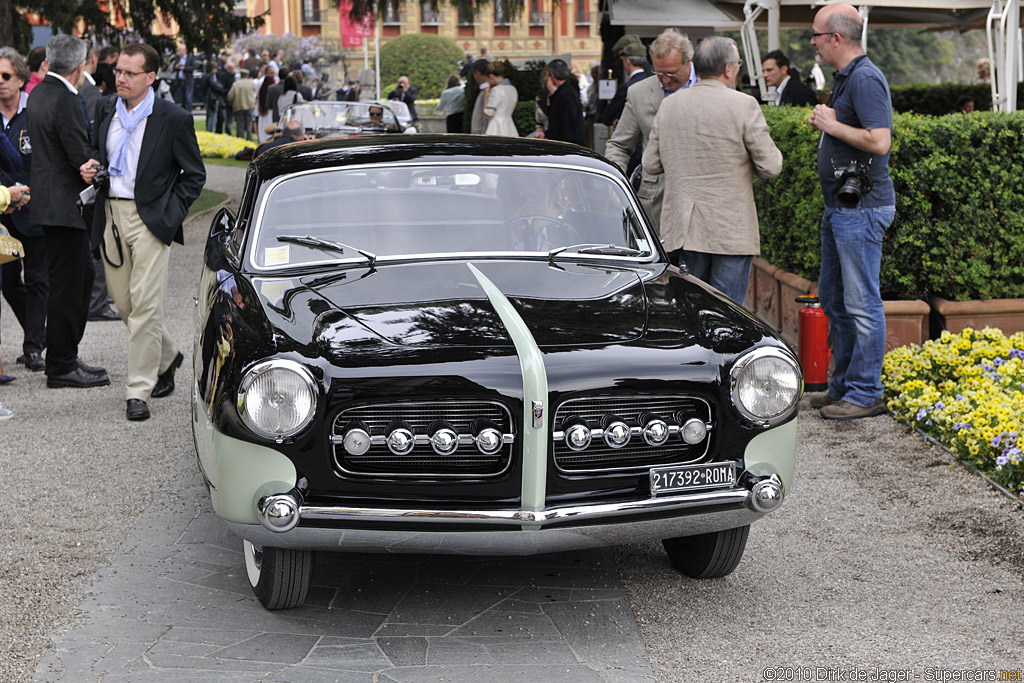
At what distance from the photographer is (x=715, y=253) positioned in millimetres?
7059

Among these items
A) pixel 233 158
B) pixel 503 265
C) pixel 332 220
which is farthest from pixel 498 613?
pixel 233 158

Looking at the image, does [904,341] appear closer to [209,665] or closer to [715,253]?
[715,253]

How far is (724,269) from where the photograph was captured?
716cm

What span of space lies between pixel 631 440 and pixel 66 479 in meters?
3.35

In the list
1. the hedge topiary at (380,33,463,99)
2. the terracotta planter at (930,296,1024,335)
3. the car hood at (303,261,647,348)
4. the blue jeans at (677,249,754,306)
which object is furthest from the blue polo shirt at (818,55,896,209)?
the hedge topiary at (380,33,463,99)

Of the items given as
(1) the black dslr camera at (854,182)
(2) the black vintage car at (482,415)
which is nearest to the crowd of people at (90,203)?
(2) the black vintage car at (482,415)

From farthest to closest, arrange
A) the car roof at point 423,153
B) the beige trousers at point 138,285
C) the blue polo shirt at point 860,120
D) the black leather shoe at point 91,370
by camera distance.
Answer: the black leather shoe at point 91,370
the beige trousers at point 138,285
the blue polo shirt at point 860,120
the car roof at point 423,153

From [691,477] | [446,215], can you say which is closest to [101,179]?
[446,215]

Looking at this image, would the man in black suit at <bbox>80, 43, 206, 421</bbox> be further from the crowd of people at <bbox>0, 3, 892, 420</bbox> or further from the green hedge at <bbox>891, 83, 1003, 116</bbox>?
the green hedge at <bbox>891, 83, 1003, 116</bbox>

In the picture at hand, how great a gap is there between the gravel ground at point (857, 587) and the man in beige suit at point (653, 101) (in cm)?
219

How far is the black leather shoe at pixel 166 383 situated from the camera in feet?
25.5

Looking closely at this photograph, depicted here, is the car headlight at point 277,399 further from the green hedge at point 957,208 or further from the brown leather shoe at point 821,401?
the green hedge at point 957,208

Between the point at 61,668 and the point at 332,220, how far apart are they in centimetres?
212

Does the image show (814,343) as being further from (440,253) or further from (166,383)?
(166,383)
